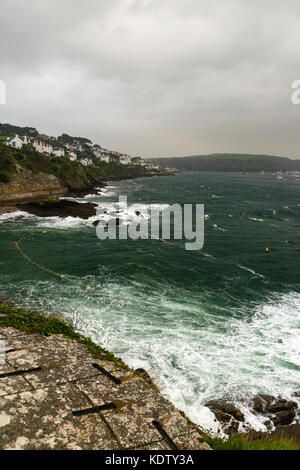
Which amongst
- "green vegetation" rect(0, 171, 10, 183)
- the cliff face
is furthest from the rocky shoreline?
"green vegetation" rect(0, 171, 10, 183)

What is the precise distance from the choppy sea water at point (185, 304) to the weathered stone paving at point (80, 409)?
10.1 feet

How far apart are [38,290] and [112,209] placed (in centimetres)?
3428

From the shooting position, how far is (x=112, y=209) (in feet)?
168

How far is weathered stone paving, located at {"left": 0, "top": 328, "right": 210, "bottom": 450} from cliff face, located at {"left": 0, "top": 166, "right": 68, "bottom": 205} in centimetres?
5093

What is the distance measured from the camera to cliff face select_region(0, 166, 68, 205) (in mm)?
52594

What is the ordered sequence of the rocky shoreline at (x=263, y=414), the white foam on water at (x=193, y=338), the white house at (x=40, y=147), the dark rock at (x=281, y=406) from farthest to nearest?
the white house at (x=40, y=147) → the white foam on water at (x=193, y=338) → the dark rock at (x=281, y=406) → the rocky shoreline at (x=263, y=414)

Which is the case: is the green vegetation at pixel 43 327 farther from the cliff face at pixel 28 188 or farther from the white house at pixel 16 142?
the white house at pixel 16 142

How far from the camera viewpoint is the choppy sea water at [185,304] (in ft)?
36.8

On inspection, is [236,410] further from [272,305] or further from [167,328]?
[272,305]

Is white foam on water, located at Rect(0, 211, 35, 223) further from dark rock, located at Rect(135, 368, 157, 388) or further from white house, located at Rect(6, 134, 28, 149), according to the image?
white house, located at Rect(6, 134, 28, 149)

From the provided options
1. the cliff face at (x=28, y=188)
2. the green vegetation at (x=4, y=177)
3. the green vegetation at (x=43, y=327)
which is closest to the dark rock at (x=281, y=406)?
the green vegetation at (x=43, y=327)

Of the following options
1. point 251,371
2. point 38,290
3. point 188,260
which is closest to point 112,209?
point 188,260

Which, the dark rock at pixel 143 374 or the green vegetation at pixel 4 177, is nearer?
the dark rock at pixel 143 374

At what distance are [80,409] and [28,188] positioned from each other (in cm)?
5987
